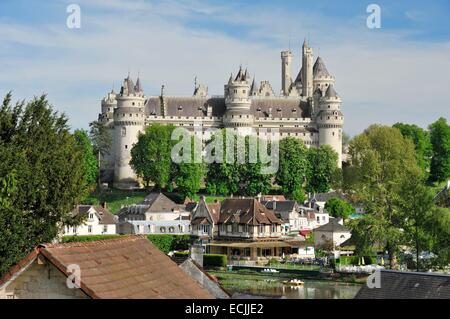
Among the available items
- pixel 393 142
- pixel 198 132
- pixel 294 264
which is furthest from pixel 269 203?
pixel 198 132

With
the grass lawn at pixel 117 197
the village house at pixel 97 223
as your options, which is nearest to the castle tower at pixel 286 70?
the grass lawn at pixel 117 197

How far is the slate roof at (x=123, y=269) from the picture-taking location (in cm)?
1191

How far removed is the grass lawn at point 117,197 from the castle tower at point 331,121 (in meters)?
26.4

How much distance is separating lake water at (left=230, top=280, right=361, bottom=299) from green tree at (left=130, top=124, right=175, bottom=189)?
48.6m

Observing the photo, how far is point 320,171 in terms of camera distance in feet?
332

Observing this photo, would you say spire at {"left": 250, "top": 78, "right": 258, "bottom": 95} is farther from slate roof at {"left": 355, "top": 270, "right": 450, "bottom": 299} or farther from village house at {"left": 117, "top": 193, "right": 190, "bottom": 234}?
slate roof at {"left": 355, "top": 270, "right": 450, "bottom": 299}

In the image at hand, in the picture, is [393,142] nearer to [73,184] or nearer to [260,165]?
[260,165]

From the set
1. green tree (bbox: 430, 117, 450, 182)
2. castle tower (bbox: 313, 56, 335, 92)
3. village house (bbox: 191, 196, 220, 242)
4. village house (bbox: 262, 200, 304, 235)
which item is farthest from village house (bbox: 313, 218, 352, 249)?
castle tower (bbox: 313, 56, 335, 92)

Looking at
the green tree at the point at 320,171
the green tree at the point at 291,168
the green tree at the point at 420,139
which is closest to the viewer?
the green tree at the point at 291,168

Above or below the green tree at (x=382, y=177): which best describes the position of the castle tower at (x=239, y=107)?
above

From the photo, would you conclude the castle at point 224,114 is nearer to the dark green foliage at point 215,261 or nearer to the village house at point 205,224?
the village house at point 205,224

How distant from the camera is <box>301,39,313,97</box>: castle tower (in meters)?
129

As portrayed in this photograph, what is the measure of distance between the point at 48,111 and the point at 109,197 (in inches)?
2708

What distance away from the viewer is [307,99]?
120312 millimetres
